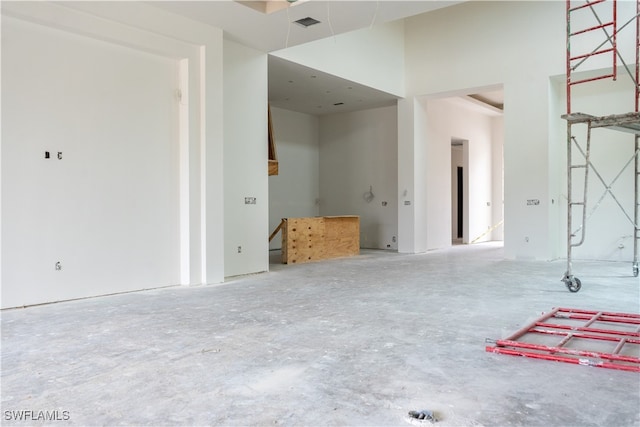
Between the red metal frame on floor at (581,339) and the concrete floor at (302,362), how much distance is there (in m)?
0.09

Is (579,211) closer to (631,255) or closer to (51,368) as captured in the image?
(631,255)

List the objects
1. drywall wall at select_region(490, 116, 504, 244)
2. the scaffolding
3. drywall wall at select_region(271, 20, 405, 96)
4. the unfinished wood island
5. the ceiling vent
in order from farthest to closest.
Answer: drywall wall at select_region(490, 116, 504, 244)
the unfinished wood island
drywall wall at select_region(271, 20, 405, 96)
the ceiling vent
the scaffolding

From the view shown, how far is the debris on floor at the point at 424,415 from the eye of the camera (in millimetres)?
2057

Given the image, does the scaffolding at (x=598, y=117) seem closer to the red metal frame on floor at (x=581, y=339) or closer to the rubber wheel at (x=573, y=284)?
the rubber wheel at (x=573, y=284)

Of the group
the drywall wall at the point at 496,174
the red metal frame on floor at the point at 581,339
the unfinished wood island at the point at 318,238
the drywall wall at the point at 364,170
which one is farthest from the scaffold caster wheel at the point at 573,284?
the drywall wall at the point at 496,174

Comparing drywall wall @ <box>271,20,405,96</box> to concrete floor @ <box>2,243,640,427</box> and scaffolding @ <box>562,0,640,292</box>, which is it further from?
concrete floor @ <box>2,243,640,427</box>

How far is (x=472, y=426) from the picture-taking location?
1991 millimetres

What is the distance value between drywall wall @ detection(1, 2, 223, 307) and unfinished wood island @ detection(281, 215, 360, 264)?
7.75ft

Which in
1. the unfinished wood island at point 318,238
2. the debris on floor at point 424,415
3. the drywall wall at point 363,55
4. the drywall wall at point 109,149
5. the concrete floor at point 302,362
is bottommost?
the concrete floor at point 302,362

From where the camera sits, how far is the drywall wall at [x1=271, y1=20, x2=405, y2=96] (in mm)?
7965

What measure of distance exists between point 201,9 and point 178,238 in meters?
2.75

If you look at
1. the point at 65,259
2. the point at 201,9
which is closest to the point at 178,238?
the point at 65,259

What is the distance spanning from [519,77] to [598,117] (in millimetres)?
4149

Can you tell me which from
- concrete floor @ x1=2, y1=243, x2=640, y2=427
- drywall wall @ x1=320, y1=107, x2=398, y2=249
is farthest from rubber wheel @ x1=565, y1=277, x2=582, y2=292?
drywall wall @ x1=320, y1=107, x2=398, y2=249
